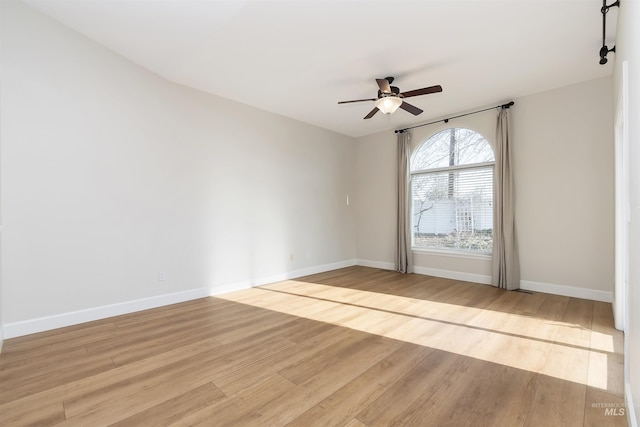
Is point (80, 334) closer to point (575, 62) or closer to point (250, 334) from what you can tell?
point (250, 334)

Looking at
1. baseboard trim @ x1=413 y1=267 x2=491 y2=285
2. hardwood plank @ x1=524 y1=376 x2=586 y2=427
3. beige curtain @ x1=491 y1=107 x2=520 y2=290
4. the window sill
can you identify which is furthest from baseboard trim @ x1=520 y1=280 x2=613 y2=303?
hardwood plank @ x1=524 y1=376 x2=586 y2=427

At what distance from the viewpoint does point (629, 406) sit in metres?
1.64

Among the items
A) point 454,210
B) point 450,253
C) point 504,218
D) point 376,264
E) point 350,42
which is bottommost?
point 376,264

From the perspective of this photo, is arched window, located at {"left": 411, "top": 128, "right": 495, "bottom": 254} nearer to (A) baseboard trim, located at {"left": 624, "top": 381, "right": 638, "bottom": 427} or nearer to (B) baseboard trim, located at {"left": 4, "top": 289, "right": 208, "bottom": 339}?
(A) baseboard trim, located at {"left": 624, "top": 381, "right": 638, "bottom": 427}

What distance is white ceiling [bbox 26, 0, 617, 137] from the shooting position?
2578 mm

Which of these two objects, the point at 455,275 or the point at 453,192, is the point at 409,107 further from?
the point at 455,275

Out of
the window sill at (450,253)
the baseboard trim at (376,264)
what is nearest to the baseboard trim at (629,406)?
the window sill at (450,253)

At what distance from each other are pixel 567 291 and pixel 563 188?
1469 millimetres

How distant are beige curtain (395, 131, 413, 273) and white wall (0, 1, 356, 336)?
220 centimetres

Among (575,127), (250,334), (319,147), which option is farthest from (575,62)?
(250,334)

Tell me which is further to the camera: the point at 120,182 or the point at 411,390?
the point at 120,182

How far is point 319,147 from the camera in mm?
5902

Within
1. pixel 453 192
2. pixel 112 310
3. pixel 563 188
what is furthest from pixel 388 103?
pixel 112 310

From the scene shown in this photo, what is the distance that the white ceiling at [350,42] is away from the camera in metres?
2.58
